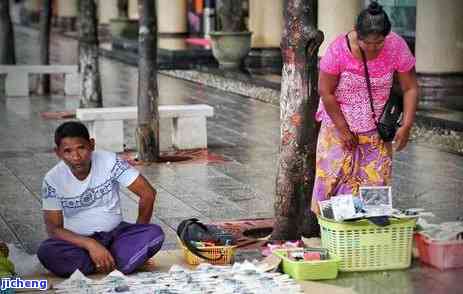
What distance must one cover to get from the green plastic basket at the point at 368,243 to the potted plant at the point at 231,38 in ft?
47.8

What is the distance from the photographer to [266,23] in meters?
22.6

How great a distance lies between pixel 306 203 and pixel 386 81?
1154 mm

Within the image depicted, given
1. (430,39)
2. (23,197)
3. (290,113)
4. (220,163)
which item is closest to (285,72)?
(290,113)

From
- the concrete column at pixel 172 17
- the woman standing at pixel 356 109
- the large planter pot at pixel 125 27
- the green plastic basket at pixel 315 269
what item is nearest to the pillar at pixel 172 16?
the concrete column at pixel 172 17

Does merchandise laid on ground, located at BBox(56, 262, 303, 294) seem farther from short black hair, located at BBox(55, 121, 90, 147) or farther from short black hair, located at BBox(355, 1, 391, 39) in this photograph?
short black hair, located at BBox(355, 1, 391, 39)

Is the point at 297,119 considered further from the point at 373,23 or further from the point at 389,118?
the point at 373,23

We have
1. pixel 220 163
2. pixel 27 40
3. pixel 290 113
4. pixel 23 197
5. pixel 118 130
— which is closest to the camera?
pixel 290 113

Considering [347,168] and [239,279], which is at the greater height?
[347,168]

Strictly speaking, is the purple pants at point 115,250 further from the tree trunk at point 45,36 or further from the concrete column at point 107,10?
the concrete column at point 107,10

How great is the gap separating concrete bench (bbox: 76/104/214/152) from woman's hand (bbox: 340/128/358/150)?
5942mm

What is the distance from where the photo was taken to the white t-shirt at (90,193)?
7.27 m

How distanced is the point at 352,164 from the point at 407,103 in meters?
0.55

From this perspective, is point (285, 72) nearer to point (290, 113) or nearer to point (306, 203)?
point (290, 113)

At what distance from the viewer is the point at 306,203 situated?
820 centimetres
